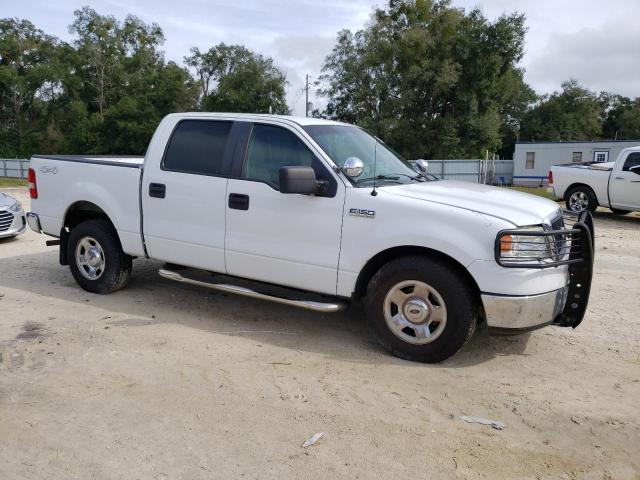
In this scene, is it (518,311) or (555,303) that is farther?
(555,303)

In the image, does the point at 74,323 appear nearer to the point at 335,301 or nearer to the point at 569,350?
the point at 335,301

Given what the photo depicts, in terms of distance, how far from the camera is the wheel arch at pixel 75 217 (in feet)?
20.9

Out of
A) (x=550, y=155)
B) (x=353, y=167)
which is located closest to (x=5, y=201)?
(x=353, y=167)

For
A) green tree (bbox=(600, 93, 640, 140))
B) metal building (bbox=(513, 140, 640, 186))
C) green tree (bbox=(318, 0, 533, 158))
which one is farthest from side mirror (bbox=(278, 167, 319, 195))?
green tree (bbox=(600, 93, 640, 140))

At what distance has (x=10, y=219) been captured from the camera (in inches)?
379

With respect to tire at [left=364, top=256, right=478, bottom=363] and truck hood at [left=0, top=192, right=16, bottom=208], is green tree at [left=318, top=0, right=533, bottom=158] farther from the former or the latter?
tire at [left=364, top=256, right=478, bottom=363]

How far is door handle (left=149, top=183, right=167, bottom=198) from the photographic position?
222 inches

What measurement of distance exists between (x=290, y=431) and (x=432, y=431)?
87cm

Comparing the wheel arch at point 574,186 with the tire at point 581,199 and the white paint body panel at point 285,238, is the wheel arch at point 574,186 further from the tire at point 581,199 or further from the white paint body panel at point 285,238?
the white paint body panel at point 285,238

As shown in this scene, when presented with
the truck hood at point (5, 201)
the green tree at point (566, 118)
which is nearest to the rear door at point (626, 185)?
the truck hood at point (5, 201)

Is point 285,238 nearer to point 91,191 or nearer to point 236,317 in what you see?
point 236,317

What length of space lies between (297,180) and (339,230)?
0.54 metres

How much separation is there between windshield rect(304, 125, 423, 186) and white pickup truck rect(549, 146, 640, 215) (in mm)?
9483

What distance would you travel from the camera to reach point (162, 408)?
3.75 metres
